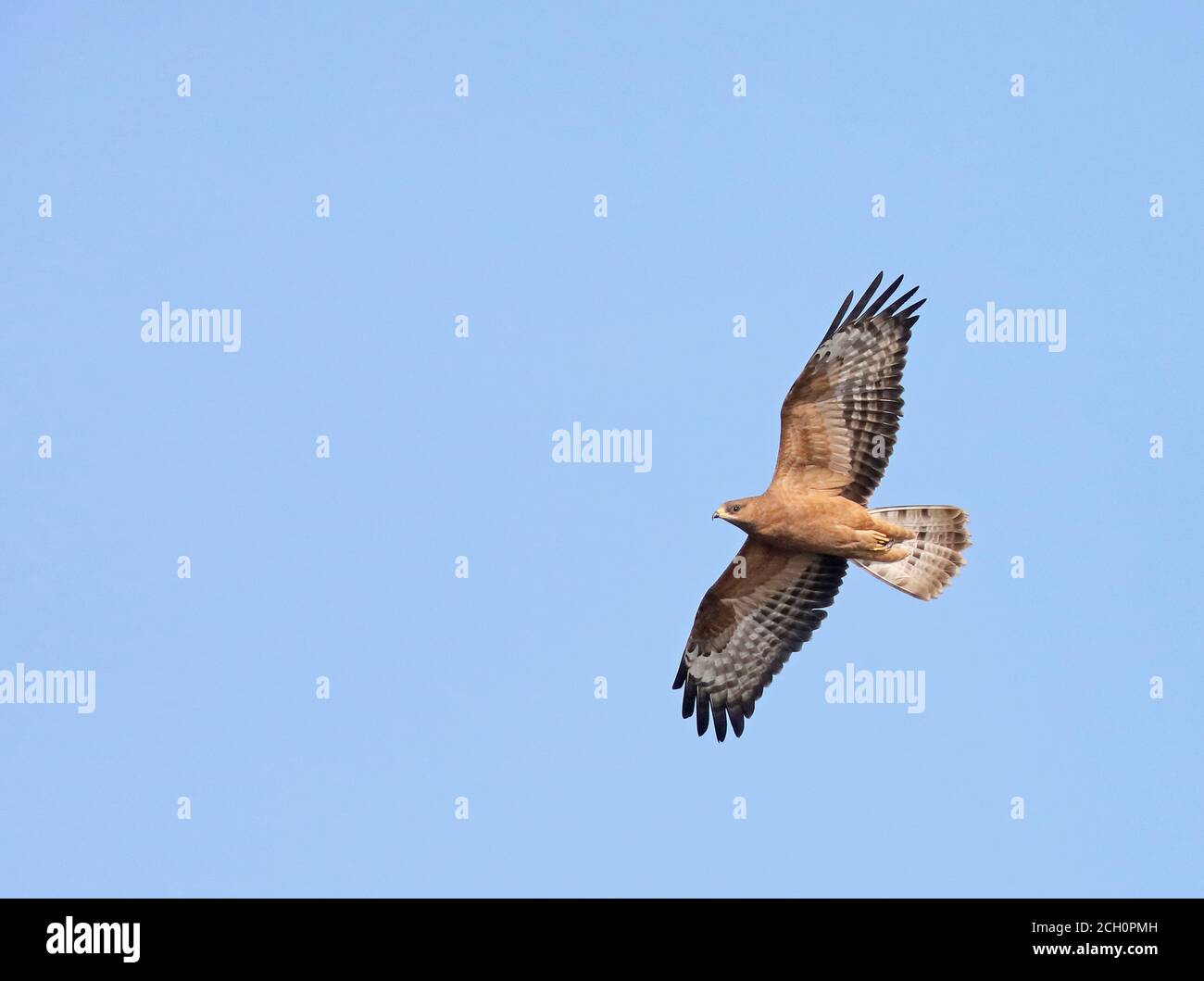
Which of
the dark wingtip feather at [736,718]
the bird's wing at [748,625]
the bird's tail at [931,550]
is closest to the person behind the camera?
the bird's tail at [931,550]

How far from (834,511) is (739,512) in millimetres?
837

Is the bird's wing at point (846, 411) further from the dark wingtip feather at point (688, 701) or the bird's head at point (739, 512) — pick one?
the dark wingtip feather at point (688, 701)

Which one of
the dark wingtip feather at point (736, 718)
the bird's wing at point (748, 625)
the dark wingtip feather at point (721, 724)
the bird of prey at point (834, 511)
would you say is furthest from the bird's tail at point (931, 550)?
the dark wingtip feather at point (721, 724)

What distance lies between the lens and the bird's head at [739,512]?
1570cm

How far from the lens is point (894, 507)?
639 inches

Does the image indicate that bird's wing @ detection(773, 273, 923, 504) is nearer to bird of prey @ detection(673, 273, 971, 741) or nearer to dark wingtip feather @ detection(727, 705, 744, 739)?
bird of prey @ detection(673, 273, 971, 741)

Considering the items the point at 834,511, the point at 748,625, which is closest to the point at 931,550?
the point at 834,511

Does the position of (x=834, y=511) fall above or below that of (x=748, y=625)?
above

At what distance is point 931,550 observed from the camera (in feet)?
54.1

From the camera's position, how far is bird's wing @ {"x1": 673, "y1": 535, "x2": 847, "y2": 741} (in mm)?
16656

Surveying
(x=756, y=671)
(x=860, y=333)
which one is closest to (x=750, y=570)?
(x=756, y=671)

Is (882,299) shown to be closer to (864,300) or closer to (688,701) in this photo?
(864,300)

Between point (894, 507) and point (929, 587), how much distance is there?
0.84 metres

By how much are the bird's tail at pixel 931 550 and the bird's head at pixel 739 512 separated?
1.33m
